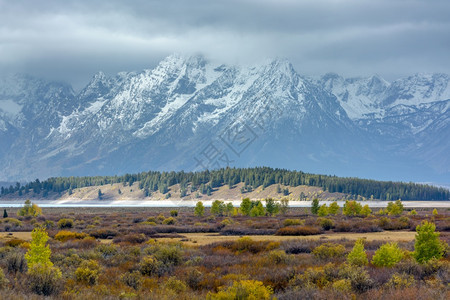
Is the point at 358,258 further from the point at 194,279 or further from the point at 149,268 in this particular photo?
the point at 149,268

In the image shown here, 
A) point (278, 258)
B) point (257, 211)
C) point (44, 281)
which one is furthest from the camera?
point (257, 211)

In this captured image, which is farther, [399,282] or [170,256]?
[170,256]

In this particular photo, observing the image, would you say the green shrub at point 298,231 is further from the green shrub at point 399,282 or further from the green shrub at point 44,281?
the green shrub at point 44,281

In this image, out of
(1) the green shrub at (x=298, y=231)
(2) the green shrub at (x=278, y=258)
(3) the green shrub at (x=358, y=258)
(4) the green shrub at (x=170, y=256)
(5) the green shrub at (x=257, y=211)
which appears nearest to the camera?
(3) the green shrub at (x=358, y=258)

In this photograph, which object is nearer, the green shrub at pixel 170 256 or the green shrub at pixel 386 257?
the green shrub at pixel 386 257

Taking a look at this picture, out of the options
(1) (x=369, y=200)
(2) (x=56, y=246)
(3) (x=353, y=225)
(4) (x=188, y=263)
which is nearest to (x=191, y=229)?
(3) (x=353, y=225)

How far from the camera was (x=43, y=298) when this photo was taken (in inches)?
640

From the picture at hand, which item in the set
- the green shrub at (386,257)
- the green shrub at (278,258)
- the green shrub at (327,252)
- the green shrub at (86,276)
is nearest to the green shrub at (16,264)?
the green shrub at (86,276)

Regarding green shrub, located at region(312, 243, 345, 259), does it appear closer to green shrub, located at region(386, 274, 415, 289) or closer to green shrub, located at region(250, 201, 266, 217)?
green shrub, located at region(386, 274, 415, 289)

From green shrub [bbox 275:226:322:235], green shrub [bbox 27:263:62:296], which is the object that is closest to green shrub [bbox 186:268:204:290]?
green shrub [bbox 27:263:62:296]

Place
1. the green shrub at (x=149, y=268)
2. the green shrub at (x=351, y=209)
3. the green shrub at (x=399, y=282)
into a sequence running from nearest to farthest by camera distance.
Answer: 1. the green shrub at (x=399, y=282)
2. the green shrub at (x=149, y=268)
3. the green shrub at (x=351, y=209)

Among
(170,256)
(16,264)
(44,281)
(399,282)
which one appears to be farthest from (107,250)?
(399,282)

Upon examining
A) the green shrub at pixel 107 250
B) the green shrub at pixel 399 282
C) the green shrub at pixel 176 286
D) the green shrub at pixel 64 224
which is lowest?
the green shrub at pixel 64 224

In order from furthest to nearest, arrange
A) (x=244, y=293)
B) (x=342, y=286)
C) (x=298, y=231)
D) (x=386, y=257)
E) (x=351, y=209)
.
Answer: (x=351, y=209) → (x=298, y=231) → (x=386, y=257) → (x=342, y=286) → (x=244, y=293)
